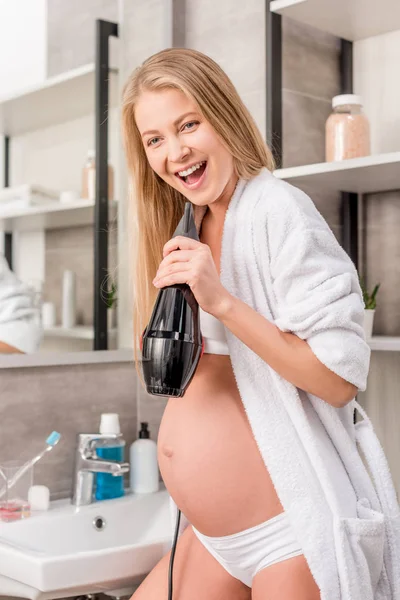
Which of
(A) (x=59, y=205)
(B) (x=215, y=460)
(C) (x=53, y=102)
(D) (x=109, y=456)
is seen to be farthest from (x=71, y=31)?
(B) (x=215, y=460)

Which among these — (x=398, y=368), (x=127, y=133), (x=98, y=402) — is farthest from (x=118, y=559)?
(x=398, y=368)

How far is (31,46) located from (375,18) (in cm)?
82

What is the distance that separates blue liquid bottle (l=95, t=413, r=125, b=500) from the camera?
1.84m

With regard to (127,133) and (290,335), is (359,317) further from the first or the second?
(127,133)

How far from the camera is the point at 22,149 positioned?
6.04 feet

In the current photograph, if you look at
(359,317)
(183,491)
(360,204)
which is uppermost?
(360,204)

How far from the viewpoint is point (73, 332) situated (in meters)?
1.94

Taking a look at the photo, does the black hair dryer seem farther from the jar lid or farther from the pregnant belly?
the jar lid

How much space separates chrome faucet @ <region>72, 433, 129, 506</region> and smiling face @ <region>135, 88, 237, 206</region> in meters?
0.78

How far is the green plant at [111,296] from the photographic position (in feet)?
6.70

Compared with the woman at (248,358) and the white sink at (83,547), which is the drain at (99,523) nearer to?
the white sink at (83,547)

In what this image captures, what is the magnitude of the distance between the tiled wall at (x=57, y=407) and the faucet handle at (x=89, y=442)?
0.19 ft

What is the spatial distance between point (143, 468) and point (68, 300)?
0.45 meters

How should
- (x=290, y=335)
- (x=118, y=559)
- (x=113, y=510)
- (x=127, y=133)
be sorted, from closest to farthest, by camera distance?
(x=290, y=335)
(x=127, y=133)
(x=118, y=559)
(x=113, y=510)
